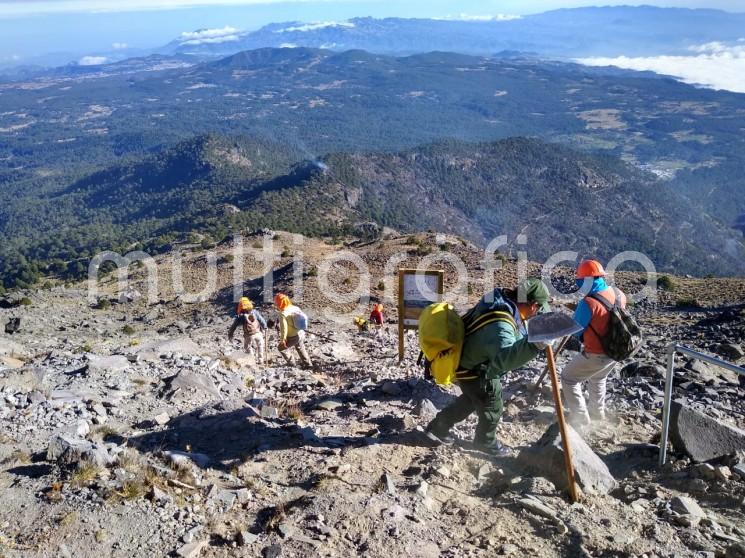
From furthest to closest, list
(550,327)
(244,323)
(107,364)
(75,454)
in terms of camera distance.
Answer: (244,323)
(107,364)
(75,454)
(550,327)

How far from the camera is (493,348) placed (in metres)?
5.20

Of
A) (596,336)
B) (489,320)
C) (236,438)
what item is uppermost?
(489,320)

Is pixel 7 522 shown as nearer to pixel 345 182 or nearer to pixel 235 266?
pixel 235 266

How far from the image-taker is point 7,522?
4773 millimetres

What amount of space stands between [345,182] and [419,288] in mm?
80950

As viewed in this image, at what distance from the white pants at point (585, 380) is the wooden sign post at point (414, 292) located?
9.83 feet

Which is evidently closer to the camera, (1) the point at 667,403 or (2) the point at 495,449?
(1) the point at 667,403

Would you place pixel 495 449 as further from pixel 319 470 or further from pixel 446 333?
pixel 319 470

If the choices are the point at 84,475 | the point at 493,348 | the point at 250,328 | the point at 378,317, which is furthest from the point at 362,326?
the point at 84,475

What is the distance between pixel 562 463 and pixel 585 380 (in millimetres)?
1455

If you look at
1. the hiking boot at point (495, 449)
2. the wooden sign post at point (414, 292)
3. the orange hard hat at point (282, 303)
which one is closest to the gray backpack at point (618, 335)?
the hiking boot at point (495, 449)

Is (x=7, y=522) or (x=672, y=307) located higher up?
(x=7, y=522)

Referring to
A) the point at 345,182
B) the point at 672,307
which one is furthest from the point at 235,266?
the point at 345,182

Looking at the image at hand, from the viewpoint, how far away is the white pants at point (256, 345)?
37.6 ft
